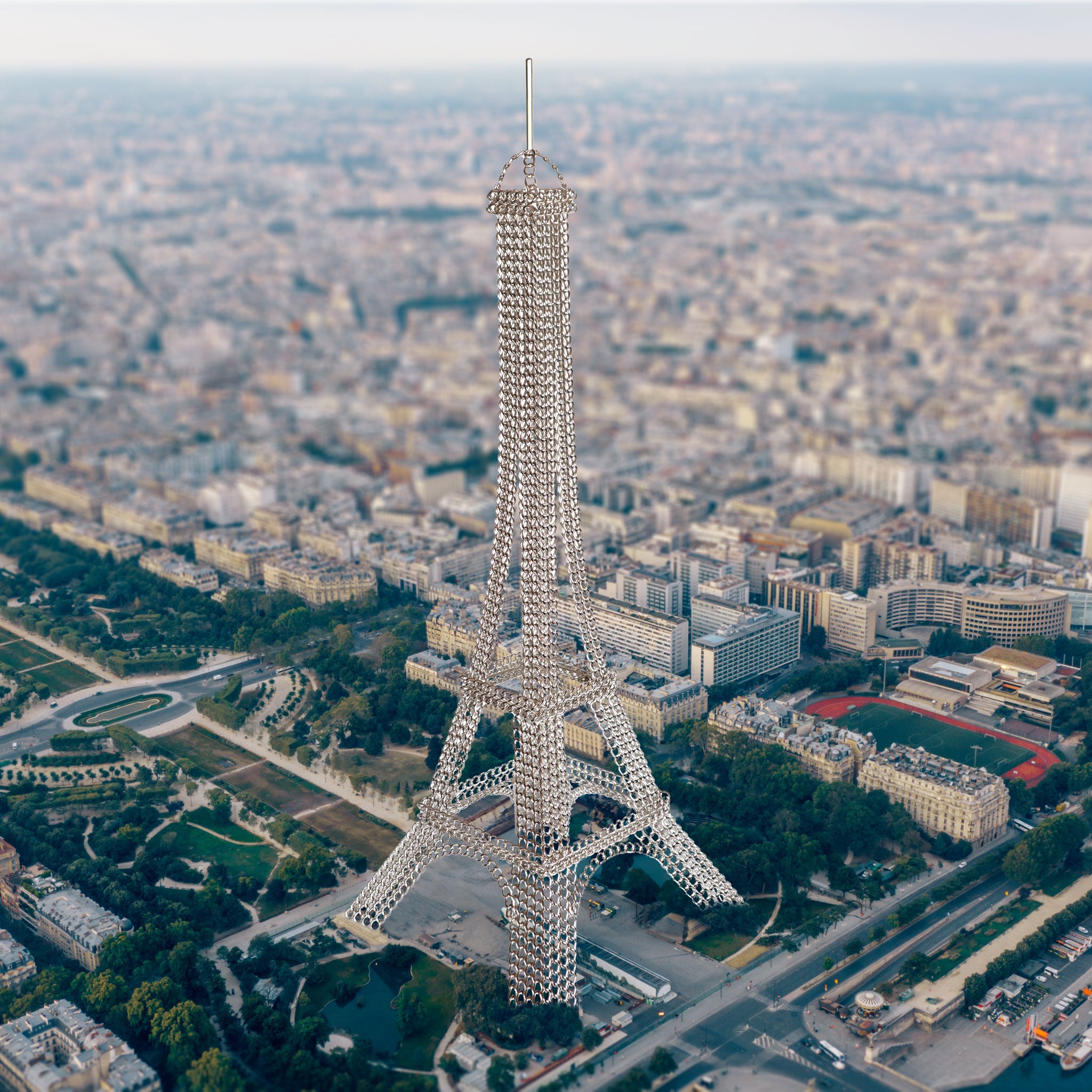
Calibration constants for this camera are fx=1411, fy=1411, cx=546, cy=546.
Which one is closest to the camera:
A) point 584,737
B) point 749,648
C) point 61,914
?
point 61,914

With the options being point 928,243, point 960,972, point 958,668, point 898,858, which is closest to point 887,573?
point 958,668

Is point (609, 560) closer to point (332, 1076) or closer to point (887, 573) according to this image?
point (887, 573)

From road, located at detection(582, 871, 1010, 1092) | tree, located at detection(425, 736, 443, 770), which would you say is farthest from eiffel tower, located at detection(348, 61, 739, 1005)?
tree, located at detection(425, 736, 443, 770)

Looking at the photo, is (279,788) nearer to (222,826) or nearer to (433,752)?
(222,826)

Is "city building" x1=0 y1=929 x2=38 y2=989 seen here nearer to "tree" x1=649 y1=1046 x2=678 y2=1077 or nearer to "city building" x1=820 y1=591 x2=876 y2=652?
"tree" x1=649 y1=1046 x2=678 y2=1077

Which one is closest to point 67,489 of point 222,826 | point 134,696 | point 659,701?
point 134,696
